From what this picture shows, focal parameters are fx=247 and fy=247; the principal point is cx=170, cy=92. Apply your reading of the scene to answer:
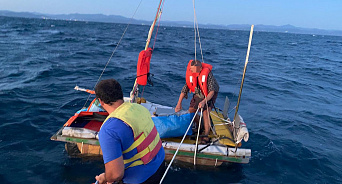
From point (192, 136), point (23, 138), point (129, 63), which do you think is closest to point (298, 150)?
point (192, 136)

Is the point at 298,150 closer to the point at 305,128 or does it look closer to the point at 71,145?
the point at 305,128

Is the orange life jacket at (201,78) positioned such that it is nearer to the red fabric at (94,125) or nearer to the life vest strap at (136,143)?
the red fabric at (94,125)

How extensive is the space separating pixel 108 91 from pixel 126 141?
0.58 meters

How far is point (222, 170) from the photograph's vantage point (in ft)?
21.0

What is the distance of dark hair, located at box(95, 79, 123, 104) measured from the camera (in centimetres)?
269

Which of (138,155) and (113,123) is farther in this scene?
(138,155)

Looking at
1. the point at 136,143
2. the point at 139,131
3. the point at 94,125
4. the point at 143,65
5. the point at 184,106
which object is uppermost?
the point at 143,65

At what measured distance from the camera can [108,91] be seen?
270cm

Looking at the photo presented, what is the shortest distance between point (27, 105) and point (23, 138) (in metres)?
2.90

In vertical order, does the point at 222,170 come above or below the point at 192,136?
below

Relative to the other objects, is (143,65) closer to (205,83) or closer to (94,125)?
(205,83)

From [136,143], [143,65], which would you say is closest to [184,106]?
[143,65]

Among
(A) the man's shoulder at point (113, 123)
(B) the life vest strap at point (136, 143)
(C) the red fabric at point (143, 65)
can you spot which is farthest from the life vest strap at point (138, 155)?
(C) the red fabric at point (143, 65)

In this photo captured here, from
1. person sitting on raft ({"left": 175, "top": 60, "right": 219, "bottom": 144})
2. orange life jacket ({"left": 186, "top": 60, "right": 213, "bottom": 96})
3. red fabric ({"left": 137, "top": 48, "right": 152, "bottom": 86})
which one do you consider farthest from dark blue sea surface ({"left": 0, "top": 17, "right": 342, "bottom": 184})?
red fabric ({"left": 137, "top": 48, "right": 152, "bottom": 86})
